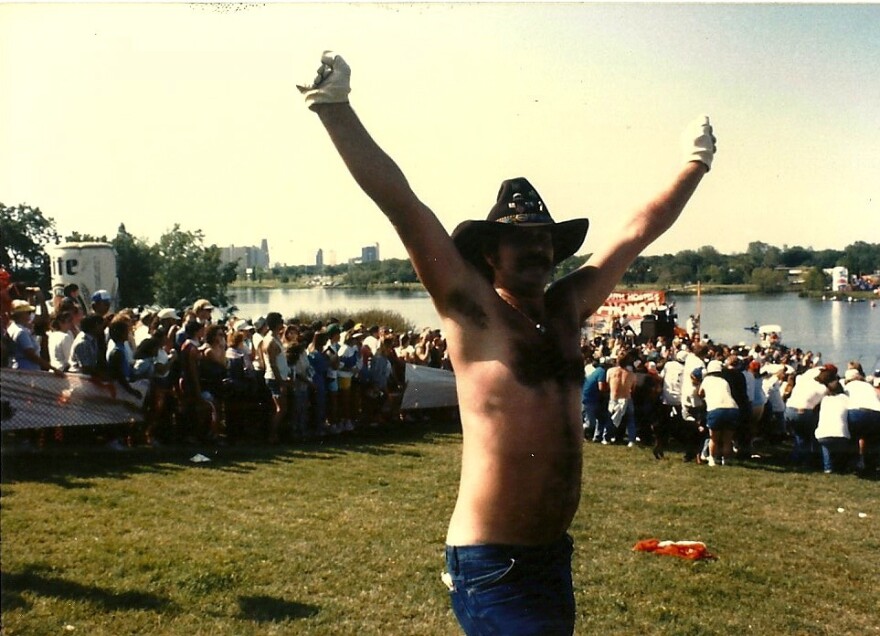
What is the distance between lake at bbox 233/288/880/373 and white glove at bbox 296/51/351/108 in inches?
558

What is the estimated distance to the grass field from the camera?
188 inches

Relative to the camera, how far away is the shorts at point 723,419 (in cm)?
1055

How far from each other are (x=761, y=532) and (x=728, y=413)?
139 inches

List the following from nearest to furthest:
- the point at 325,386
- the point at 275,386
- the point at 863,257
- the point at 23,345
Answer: the point at 23,345 → the point at 275,386 → the point at 325,386 → the point at 863,257

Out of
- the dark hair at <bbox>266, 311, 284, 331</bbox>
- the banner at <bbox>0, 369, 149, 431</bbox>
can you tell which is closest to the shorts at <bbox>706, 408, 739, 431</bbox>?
the dark hair at <bbox>266, 311, 284, 331</bbox>

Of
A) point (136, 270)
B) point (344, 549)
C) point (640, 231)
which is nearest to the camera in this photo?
point (640, 231)

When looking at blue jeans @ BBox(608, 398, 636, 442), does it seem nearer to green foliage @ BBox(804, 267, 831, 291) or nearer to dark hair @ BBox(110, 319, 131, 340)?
dark hair @ BBox(110, 319, 131, 340)

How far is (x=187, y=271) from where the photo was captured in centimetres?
3653

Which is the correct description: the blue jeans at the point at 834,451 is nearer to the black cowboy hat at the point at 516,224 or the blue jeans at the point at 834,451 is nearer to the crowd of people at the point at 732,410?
the crowd of people at the point at 732,410

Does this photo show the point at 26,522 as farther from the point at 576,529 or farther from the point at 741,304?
the point at 741,304

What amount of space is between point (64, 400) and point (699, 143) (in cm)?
683

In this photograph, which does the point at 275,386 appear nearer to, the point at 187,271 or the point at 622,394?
the point at 622,394

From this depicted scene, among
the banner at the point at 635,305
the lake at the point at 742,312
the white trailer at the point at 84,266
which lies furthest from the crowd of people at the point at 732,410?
the banner at the point at 635,305

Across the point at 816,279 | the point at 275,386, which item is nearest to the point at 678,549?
the point at 275,386
